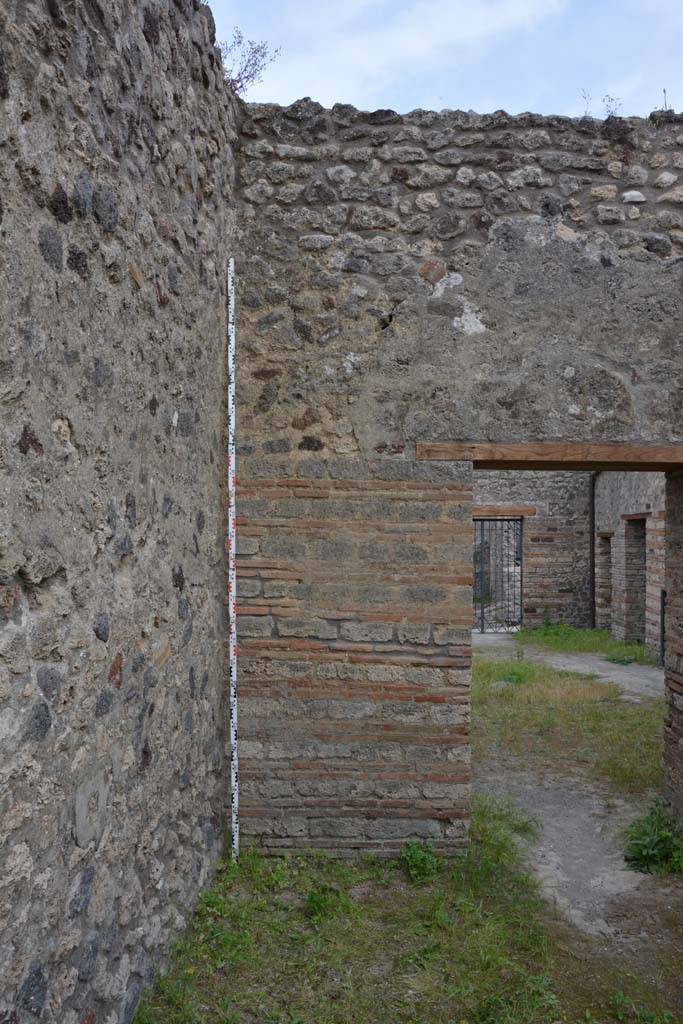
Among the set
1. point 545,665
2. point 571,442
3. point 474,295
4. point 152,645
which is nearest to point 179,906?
point 152,645

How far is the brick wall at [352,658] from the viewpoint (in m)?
4.03

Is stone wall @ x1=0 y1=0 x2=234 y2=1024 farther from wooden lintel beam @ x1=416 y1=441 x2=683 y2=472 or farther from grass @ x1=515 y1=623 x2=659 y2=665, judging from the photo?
grass @ x1=515 y1=623 x2=659 y2=665

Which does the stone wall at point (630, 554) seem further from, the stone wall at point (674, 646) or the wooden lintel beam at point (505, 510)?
the stone wall at point (674, 646)

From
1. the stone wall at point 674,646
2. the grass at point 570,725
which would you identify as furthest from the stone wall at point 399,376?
the grass at point 570,725

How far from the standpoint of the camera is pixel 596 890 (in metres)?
4.06

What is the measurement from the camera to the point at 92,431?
2244 mm

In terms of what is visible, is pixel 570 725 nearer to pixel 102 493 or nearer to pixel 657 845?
pixel 657 845

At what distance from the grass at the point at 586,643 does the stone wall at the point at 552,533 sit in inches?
21.2

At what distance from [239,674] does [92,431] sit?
212 centimetres

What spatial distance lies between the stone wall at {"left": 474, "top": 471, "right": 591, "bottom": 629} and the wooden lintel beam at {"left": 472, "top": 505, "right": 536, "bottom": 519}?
6 centimetres

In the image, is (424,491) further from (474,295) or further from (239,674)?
(239,674)

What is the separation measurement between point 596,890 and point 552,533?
410 inches

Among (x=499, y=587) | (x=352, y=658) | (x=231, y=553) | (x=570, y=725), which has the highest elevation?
(x=231, y=553)

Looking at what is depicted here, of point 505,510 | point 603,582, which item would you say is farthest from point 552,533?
point 603,582
